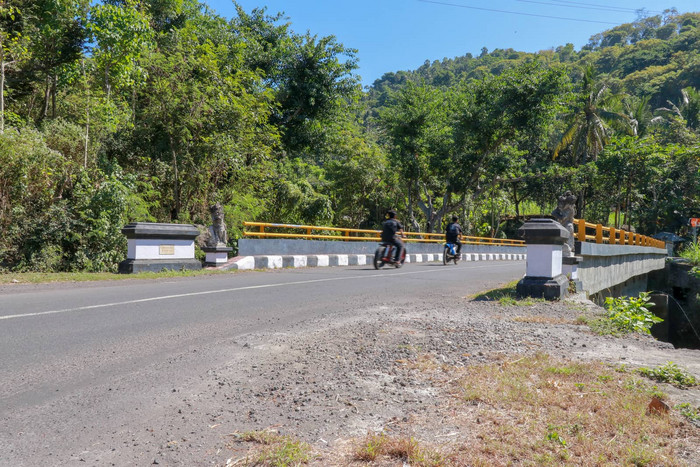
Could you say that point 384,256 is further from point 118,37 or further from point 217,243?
point 118,37

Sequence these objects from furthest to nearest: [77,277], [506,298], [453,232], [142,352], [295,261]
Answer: [453,232] → [295,261] → [77,277] → [506,298] → [142,352]

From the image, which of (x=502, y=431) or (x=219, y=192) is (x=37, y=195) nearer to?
(x=219, y=192)

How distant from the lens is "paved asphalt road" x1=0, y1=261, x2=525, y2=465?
10.0ft

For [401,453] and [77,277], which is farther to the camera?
[77,277]

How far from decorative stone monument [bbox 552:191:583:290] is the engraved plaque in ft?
31.7

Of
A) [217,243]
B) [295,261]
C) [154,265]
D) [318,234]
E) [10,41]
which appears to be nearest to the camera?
[154,265]

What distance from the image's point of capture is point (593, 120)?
4034cm

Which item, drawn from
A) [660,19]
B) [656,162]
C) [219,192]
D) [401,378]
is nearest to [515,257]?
[656,162]

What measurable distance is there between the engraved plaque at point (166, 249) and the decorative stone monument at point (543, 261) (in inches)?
348

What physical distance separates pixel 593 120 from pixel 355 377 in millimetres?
43243

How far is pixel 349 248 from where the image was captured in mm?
19625

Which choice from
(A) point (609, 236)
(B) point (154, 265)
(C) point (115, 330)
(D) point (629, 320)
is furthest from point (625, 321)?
(A) point (609, 236)

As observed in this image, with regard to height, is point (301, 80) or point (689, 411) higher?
point (301, 80)

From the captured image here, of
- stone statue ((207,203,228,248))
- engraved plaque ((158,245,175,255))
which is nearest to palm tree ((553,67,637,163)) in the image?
stone statue ((207,203,228,248))
